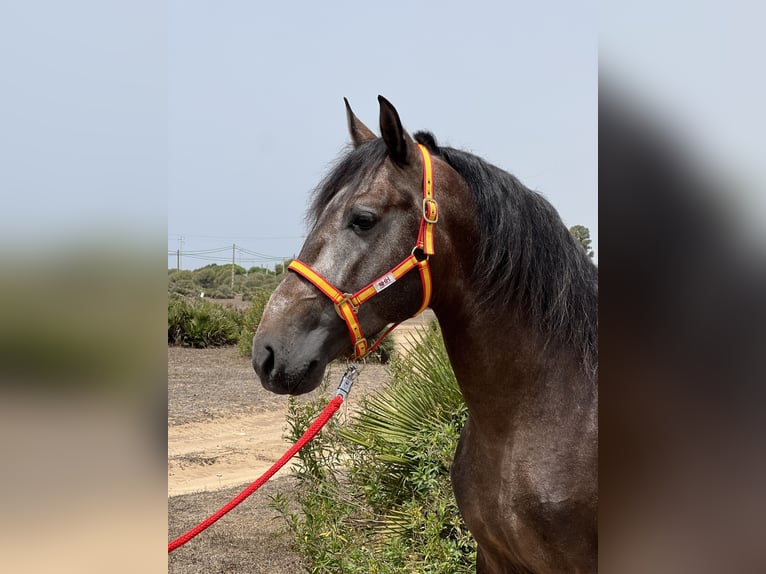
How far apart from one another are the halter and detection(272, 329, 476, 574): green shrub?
1.96 metres

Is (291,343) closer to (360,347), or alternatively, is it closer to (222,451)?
(360,347)

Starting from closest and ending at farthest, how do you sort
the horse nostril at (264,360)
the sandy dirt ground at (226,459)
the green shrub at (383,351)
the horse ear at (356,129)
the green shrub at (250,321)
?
the horse nostril at (264,360), the horse ear at (356,129), the sandy dirt ground at (226,459), the green shrub at (383,351), the green shrub at (250,321)

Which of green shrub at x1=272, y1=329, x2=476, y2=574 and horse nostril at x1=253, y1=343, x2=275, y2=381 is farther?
green shrub at x1=272, y1=329, x2=476, y2=574

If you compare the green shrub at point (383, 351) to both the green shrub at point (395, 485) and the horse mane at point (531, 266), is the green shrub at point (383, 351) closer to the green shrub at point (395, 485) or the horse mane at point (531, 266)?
the green shrub at point (395, 485)

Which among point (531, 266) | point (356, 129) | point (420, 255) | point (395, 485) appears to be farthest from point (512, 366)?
Answer: point (395, 485)

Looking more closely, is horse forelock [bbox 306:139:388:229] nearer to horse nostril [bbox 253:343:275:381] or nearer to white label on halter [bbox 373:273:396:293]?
white label on halter [bbox 373:273:396:293]

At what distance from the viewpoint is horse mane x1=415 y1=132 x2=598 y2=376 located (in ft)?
6.90

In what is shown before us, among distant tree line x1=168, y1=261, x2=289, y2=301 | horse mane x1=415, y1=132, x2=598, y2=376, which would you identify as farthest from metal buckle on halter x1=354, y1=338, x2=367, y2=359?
distant tree line x1=168, y1=261, x2=289, y2=301

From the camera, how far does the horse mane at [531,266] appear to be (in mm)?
2104

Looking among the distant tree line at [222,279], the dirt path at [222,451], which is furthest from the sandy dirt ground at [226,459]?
the distant tree line at [222,279]
